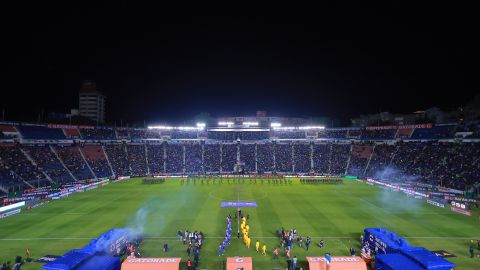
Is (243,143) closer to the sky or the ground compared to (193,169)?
closer to the sky

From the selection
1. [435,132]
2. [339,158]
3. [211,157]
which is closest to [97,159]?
[211,157]

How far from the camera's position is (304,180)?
66.5m

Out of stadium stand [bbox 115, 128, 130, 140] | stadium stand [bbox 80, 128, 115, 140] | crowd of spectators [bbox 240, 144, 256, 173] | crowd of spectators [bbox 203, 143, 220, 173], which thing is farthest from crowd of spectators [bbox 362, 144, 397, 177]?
stadium stand [bbox 80, 128, 115, 140]

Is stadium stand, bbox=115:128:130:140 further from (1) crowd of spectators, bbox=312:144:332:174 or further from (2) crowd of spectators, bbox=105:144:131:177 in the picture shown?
(1) crowd of spectators, bbox=312:144:332:174

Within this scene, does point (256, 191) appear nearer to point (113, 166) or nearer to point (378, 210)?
point (378, 210)

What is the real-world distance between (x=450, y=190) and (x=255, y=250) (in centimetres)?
4202

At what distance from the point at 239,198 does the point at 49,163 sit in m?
40.3

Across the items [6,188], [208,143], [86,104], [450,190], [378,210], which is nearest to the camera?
[378,210]

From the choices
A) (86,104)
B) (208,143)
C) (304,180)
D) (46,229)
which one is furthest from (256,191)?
(86,104)

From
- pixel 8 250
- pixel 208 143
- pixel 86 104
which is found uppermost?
pixel 86 104

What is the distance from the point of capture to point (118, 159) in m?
77.6

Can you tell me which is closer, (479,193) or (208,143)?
(479,193)

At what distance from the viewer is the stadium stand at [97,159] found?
70.7m

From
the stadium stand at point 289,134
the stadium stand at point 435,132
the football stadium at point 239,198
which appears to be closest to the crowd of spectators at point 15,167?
the football stadium at point 239,198
